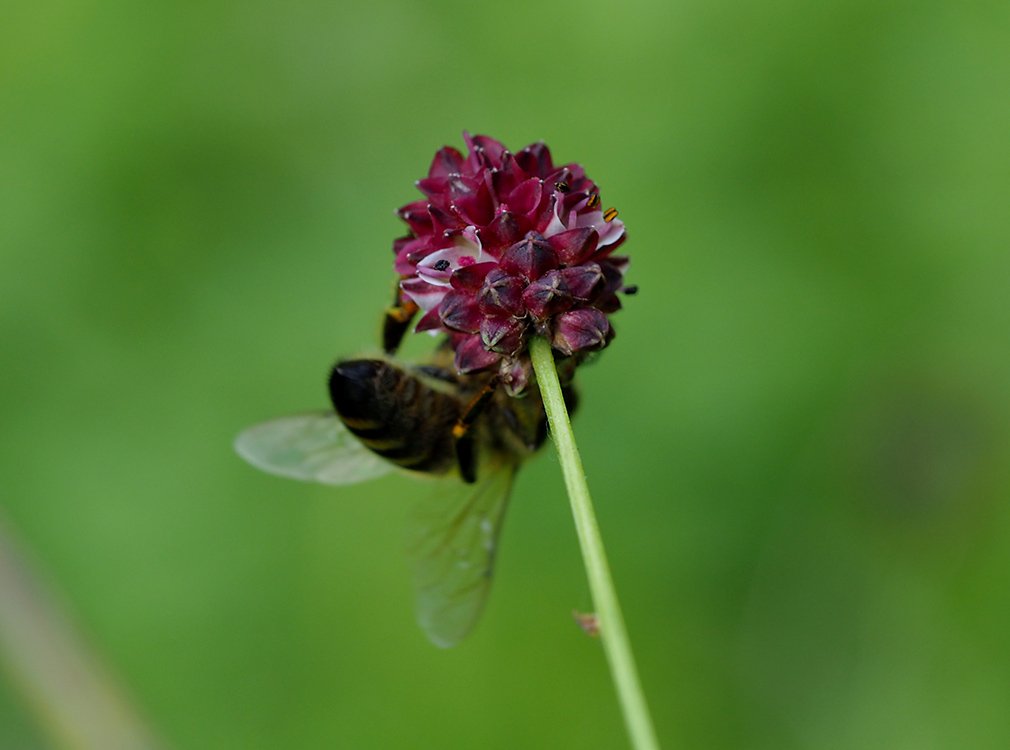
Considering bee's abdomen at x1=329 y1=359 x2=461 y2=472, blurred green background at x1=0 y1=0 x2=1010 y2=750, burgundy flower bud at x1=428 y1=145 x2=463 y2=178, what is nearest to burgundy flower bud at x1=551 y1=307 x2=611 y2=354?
burgundy flower bud at x1=428 y1=145 x2=463 y2=178

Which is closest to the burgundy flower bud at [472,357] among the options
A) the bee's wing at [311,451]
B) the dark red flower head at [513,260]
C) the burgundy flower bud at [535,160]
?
the dark red flower head at [513,260]

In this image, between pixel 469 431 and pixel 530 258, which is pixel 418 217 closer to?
pixel 530 258

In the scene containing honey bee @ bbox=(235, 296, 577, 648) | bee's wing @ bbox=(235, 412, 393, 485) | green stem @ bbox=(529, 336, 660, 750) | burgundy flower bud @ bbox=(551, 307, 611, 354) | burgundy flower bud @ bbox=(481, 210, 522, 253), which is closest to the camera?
green stem @ bbox=(529, 336, 660, 750)

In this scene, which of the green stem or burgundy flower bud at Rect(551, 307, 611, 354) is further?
burgundy flower bud at Rect(551, 307, 611, 354)

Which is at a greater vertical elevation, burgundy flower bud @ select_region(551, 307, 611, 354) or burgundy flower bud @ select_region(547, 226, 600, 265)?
burgundy flower bud @ select_region(547, 226, 600, 265)

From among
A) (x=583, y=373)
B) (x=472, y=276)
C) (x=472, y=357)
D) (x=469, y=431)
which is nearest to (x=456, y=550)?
(x=469, y=431)

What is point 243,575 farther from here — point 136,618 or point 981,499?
point 981,499

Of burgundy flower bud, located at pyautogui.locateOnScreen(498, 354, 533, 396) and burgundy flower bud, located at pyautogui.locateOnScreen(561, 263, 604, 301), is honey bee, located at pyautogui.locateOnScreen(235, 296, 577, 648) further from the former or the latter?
burgundy flower bud, located at pyautogui.locateOnScreen(561, 263, 604, 301)
